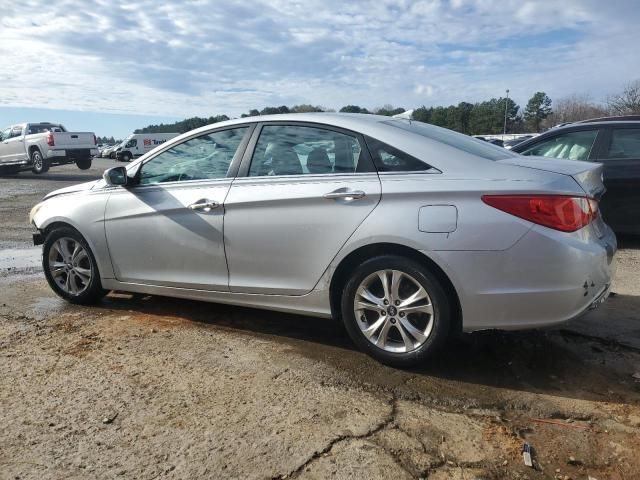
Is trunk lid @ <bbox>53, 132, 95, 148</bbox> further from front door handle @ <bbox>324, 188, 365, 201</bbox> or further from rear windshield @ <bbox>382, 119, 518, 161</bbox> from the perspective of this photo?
front door handle @ <bbox>324, 188, 365, 201</bbox>

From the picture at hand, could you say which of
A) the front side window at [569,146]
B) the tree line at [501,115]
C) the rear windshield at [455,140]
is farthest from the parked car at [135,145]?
the rear windshield at [455,140]

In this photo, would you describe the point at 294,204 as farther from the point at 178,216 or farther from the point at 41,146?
the point at 41,146

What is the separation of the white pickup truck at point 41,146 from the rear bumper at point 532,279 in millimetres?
19884

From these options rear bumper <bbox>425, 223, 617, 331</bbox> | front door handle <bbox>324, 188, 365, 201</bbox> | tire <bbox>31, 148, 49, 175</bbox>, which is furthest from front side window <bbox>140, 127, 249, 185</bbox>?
tire <bbox>31, 148, 49, 175</bbox>

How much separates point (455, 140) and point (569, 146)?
4.06m

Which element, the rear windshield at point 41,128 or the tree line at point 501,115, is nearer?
the rear windshield at point 41,128

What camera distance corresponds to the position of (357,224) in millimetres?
3469

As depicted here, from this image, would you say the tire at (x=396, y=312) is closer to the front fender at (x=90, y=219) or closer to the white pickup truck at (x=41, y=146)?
the front fender at (x=90, y=219)

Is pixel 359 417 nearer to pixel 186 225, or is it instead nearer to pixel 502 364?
pixel 502 364

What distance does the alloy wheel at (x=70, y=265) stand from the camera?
4.84m

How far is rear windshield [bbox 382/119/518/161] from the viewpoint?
3.61 metres

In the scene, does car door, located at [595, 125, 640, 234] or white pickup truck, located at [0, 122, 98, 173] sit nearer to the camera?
car door, located at [595, 125, 640, 234]

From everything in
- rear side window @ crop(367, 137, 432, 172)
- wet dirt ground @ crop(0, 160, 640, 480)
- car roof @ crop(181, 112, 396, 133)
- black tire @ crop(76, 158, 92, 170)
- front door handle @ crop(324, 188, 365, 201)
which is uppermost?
car roof @ crop(181, 112, 396, 133)

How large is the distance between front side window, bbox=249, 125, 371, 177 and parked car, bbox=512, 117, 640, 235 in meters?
4.43
